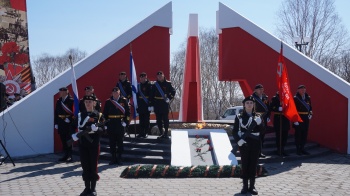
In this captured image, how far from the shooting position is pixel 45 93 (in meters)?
10.3

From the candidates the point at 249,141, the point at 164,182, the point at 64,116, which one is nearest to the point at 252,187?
the point at 249,141

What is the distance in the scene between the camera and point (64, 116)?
9.52 metres

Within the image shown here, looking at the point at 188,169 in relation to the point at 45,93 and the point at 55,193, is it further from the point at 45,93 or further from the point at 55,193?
the point at 45,93

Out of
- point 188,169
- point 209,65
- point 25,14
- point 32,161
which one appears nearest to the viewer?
point 188,169

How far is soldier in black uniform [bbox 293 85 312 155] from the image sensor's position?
32.6 feet

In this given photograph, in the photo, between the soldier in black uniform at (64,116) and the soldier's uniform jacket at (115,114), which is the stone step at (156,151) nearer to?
the soldier in black uniform at (64,116)

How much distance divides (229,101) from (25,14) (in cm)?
1857

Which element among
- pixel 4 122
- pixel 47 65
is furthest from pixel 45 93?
pixel 47 65

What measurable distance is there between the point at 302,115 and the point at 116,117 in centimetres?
471

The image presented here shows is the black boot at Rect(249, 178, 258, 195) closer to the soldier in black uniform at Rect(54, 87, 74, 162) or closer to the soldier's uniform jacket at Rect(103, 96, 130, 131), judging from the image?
the soldier's uniform jacket at Rect(103, 96, 130, 131)

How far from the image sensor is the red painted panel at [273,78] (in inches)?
428

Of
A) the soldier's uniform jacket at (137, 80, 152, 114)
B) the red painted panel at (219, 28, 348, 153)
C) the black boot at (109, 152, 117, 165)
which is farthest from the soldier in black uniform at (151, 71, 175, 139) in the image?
the red painted panel at (219, 28, 348, 153)

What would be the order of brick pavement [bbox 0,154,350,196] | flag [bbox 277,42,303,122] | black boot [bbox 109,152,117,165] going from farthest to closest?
1. flag [bbox 277,42,303,122]
2. black boot [bbox 109,152,117,165]
3. brick pavement [bbox 0,154,350,196]

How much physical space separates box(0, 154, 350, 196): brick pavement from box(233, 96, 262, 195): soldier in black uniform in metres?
0.30
